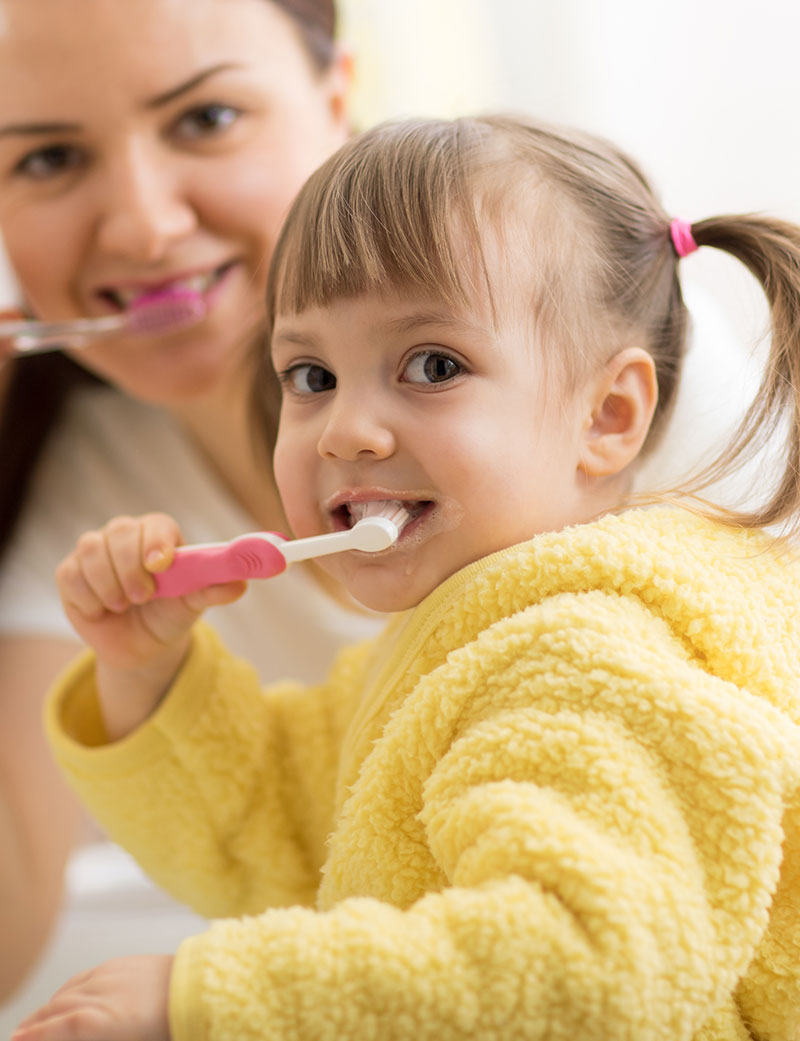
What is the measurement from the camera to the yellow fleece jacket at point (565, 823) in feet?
1.51

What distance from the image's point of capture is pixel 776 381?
66 centimetres

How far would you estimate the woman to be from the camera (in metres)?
0.89

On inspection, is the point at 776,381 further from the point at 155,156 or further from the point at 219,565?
the point at 155,156

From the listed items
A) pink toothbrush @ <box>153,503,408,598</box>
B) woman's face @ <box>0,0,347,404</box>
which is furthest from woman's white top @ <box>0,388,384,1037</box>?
pink toothbrush @ <box>153,503,408,598</box>

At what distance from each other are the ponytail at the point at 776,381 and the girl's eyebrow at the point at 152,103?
47 centimetres

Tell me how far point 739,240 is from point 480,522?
0.89ft

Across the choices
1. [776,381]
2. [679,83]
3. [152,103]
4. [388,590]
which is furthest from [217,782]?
[679,83]

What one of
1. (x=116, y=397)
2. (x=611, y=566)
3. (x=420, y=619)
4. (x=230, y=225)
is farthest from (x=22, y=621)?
(x=611, y=566)

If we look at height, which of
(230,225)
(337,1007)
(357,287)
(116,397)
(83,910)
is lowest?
(83,910)

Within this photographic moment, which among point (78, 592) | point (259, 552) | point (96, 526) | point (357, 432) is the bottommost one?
point (96, 526)

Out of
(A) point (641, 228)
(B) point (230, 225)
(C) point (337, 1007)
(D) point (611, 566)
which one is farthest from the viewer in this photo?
(B) point (230, 225)

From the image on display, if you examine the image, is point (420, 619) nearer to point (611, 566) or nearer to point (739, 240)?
point (611, 566)

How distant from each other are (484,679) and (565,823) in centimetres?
10

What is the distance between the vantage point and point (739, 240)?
0.69 meters
